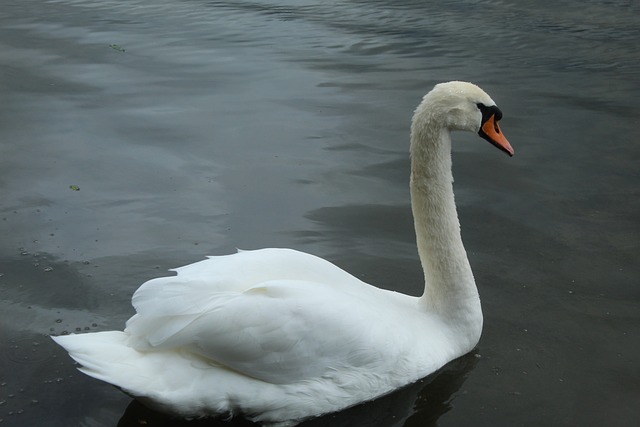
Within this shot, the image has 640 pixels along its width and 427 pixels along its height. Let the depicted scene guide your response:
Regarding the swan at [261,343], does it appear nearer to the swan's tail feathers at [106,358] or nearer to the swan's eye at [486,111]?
the swan's tail feathers at [106,358]

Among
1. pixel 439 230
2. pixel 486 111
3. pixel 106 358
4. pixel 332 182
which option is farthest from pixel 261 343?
pixel 332 182

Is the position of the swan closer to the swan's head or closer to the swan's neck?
the swan's neck

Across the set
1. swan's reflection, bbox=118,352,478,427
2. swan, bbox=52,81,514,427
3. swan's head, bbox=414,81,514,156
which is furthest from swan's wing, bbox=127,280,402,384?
swan's head, bbox=414,81,514,156

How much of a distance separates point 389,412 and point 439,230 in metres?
0.97

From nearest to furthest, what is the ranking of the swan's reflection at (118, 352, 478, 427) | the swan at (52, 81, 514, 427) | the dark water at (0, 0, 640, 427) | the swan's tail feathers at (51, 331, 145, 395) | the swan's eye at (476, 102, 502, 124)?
the swan's tail feathers at (51, 331, 145, 395)
the swan at (52, 81, 514, 427)
the swan's reflection at (118, 352, 478, 427)
the dark water at (0, 0, 640, 427)
the swan's eye at (476, 102, 502, 124)

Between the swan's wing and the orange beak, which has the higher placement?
the orange beak

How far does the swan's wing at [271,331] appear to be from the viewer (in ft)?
12.1

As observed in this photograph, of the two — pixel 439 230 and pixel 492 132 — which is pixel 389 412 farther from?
pixel 492 132

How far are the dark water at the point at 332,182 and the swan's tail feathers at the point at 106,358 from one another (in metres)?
0.40

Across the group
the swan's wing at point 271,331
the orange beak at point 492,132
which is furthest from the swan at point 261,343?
the orange beak at point 492,132

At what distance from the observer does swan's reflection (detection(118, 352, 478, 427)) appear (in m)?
3.91

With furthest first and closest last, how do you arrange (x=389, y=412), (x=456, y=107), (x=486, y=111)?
(x=486, y=111)
(x=456, y=107)
(x=389, y=412)

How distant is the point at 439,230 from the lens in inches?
176

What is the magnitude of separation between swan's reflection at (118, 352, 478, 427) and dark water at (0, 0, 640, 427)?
0.04ft
